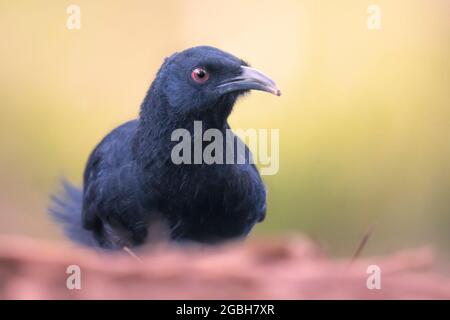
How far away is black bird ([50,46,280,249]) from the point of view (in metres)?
3.53

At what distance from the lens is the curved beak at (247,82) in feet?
11.4

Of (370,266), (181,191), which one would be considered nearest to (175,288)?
(370,266)

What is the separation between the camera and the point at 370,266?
1.74 meters

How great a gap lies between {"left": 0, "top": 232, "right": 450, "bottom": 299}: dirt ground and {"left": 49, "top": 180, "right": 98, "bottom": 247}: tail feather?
304cm

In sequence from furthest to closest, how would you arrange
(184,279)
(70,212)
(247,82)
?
(70,212) → (247,82) → (184,279)

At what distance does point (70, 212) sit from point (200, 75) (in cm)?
174

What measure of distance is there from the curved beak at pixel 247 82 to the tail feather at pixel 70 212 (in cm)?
149

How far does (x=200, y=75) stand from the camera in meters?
3.54

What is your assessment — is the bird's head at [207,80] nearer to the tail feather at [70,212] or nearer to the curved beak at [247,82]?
the curved beak at [247,82]

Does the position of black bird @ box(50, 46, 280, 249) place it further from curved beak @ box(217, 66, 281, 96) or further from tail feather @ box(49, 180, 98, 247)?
tail feather @ box(49, 180, 98, 247)
